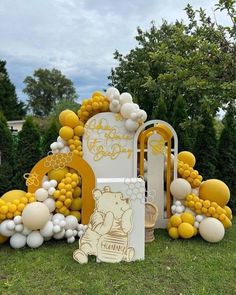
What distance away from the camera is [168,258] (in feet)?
11.9

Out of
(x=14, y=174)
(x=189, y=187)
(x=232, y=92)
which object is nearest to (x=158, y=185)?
(x=189, y=187)

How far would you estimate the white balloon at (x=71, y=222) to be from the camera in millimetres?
4054

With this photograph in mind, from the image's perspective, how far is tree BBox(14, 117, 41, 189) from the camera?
6.29 metres

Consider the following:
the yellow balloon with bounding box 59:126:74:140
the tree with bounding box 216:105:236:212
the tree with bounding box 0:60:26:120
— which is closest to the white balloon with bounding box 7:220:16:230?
the yellow balloon with bounding box 59:126:74:140

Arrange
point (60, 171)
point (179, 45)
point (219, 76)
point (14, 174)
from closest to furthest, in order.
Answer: point (60, 171)
point (219, 76)
point (179, 45)
point (14, 174)

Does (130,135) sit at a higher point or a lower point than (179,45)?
lower

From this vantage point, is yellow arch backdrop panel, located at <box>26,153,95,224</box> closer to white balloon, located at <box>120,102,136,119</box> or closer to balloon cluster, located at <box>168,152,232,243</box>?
white balloon, located at <box>120,102,136,119</box>

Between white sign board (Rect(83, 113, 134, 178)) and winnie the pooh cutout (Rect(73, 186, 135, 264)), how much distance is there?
45.0 inches

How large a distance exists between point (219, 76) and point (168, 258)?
3370 millimetres

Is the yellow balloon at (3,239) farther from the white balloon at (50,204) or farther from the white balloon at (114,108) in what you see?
the white balloon at (114,108)

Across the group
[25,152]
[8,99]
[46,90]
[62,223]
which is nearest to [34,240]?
[62,223]

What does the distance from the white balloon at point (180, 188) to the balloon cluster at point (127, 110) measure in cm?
103

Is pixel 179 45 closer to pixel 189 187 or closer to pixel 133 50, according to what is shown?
pixel 189 187

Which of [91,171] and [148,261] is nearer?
[148,261]
